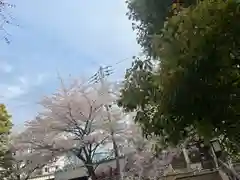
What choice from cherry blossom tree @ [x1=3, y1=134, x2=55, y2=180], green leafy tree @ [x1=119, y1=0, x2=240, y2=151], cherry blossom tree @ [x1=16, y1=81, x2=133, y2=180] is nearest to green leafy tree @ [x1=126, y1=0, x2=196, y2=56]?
green leafy tree @ [x1=119, y1=0, x2=240, y2=151]

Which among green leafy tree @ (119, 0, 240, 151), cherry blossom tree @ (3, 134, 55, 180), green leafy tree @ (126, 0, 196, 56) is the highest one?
cherry blossom tree @ (3, 134, 55, 180)

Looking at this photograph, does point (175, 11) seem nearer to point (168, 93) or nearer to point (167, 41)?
point (167, 41)

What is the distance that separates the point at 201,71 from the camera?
251 cm

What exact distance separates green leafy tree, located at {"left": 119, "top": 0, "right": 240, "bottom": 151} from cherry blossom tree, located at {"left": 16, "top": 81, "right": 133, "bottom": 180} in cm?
1320

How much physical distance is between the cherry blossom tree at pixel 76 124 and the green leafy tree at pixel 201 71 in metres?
13.2

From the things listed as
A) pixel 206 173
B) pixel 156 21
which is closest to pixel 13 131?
pixel 206 173

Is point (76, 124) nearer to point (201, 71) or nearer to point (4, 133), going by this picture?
point (4, 133)

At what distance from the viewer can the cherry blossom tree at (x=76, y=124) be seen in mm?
16050

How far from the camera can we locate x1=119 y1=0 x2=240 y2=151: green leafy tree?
2436mm

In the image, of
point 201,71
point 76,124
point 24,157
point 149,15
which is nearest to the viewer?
point 201,71

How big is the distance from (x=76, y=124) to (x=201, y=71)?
1411cm

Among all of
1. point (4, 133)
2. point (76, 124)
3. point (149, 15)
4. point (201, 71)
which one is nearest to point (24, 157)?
point (4, 133)

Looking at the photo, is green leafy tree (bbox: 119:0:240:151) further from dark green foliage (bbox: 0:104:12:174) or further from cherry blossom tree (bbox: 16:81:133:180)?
dark green foliage (bbox: 0:104:12:174)

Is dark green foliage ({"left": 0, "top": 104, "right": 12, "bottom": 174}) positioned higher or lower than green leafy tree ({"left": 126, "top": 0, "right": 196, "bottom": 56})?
higher
